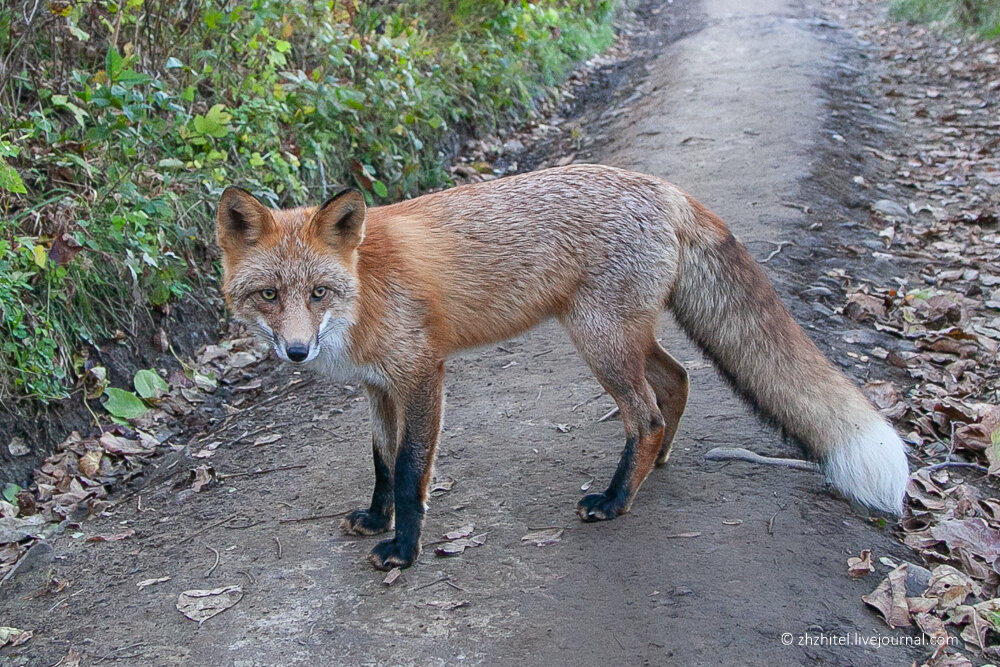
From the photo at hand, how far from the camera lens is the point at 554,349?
210 inches

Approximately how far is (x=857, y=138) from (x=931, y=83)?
109 inches

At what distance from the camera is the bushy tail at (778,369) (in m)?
3.37

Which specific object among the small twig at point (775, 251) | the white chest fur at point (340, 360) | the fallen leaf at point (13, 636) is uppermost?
the white chest fur at point (340, 360)

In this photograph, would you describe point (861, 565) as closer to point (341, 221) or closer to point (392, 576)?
point (392, 576)

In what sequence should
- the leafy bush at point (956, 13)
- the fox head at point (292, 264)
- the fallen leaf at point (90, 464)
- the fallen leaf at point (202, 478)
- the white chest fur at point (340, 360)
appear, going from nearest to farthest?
the fox head at point (292, 264), the white chest fur at point (340, 360), the fallen leaf at point (202, 478), the fallen leaf at point (90, 464), the leafy bush at point (956, 13)

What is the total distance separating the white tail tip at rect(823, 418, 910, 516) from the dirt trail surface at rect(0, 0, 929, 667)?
0.13 meters

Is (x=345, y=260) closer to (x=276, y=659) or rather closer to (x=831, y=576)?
(x=276, y=659)

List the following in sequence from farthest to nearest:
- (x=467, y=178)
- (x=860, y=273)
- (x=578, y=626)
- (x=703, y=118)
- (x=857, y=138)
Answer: (x=703, y=118) < (x=857, y=138) < (x=467, y=178) < (x=860, y=273) < (x=578, y=626)

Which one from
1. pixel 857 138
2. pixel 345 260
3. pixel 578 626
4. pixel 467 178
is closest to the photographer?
pixel 578 626

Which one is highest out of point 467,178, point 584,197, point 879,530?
point 584,197

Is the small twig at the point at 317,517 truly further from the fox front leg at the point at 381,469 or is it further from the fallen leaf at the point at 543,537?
the fallen leaf at the point at 543,537

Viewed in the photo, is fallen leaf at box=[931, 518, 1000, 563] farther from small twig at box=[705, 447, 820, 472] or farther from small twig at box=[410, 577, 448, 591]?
small twig at box=[410, 577, 448, 591]

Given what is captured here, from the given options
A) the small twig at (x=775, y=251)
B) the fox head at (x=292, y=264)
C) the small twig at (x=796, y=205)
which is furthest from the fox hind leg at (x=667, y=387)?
the small twig at (x=796, y=205)

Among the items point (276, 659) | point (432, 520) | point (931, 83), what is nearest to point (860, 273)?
point (432, 520)
